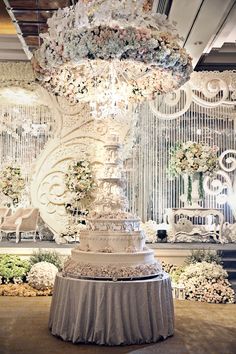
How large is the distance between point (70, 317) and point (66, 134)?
4.87 m

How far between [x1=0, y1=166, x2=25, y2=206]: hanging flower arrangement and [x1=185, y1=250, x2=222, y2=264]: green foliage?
4237mm

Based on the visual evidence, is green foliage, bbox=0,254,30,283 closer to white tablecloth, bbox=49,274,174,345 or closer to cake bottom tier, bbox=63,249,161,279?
cake bottom tier, bbox=63,249,161,279

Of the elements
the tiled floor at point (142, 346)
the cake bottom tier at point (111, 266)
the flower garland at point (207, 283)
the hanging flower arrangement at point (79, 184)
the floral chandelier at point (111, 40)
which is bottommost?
the tiled floor at point (142, 346)

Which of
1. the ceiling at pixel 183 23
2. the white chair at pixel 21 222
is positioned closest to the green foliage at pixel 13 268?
the white chair at pixel 21 222

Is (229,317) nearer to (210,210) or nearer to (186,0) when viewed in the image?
(210,210)

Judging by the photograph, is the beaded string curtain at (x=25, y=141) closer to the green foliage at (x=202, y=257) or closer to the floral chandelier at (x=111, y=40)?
the green foliage at (x=202, y=257)

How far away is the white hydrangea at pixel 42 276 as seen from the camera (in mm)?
7301

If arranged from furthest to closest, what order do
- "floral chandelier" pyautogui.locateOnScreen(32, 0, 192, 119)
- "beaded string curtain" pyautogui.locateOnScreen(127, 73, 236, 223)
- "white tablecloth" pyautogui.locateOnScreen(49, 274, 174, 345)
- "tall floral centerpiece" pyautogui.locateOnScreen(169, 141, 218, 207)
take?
"beaded string curtain" pyautogui.locateOnScreen(127, 73, 236, 223) < "tall floral centerpiece" pyautogui.locateOnScreen(169, 141, 218, 207) < "white tablecloth" pyautogui.locateOnScreen(49, 274, 174, 345) < "floral chandelier" pyautogui.locateOnScreen(32, 0, 192, 119)

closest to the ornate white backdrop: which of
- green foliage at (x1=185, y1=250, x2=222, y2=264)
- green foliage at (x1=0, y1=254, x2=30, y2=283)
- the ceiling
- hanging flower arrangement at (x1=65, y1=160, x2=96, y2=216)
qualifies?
hanging flower arrangement at (x1=65, y1=160, x2=96, y2=216)

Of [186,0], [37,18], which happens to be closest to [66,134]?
[37,18]

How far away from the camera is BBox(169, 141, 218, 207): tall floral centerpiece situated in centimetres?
927

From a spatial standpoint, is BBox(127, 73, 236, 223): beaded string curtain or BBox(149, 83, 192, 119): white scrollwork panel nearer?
BBox(149, 83, 192, 119): white scrollwork panel

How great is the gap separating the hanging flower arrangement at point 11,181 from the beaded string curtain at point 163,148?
2472mm

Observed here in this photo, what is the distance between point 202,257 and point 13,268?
3139 millimetres
